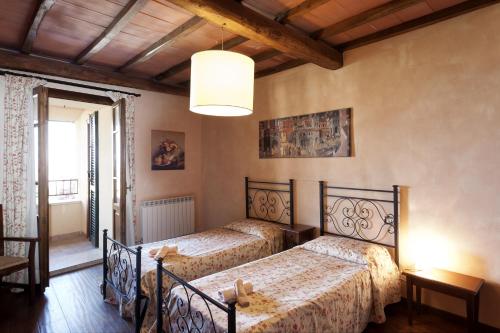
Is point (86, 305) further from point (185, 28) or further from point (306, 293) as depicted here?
point (185, 28)

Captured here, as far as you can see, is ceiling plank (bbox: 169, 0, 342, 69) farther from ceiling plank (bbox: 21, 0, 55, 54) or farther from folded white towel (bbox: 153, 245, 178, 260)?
folded white towel (bbox: 153, 245, 178, 260)

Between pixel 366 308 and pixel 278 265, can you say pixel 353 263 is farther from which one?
pixel 278 265

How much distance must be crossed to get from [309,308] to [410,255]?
56.4 inches

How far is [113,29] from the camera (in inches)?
106

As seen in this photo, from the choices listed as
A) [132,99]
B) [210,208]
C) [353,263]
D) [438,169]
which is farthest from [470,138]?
[132,99]

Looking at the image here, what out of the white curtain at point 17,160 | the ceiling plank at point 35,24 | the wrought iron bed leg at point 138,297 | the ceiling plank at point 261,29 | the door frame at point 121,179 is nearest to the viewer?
the ceiling plank at point 261,29

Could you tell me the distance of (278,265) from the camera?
2.62 m

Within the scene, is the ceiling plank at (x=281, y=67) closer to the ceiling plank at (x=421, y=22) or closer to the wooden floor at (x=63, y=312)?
the ceiling plank at (x=421, y=22)

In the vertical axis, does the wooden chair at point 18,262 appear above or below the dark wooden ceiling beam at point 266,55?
below

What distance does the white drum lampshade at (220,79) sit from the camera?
6.28ft

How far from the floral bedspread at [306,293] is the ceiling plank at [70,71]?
3062 millimetres

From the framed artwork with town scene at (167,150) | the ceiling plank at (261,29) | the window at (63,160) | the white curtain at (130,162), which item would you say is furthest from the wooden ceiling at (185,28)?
the window at (63,160)

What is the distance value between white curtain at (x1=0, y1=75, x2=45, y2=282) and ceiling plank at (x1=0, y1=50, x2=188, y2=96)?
0.16 metres

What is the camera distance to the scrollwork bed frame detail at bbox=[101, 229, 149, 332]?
240cm
